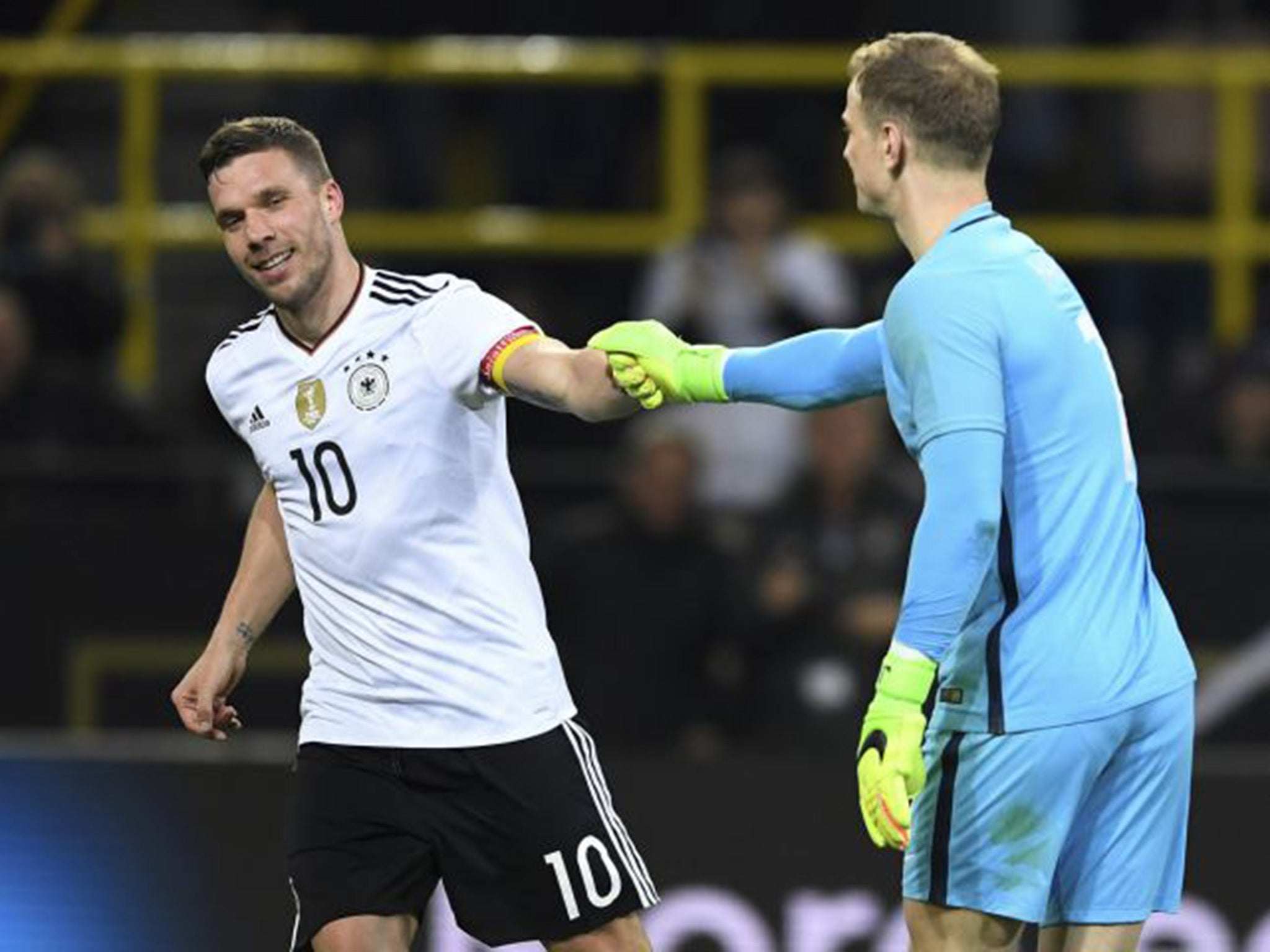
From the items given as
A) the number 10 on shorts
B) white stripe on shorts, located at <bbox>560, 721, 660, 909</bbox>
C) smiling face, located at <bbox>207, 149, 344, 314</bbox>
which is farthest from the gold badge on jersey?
the number 10 on shorts

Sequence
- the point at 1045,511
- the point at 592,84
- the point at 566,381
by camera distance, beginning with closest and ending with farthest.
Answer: the point at 1045,511 < the point at 566,381 < the point at 592,84

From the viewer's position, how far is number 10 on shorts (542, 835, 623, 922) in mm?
5520

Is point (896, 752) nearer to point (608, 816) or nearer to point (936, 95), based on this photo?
point (608, 816)

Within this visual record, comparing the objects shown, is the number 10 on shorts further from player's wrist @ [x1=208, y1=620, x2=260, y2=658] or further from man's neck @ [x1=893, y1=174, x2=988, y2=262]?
man's neck @ [x1=893, y1=174, x2=988, y2=262]

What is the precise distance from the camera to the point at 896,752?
15.9ft

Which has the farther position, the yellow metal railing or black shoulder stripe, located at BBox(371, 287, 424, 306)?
the yellow metal railing

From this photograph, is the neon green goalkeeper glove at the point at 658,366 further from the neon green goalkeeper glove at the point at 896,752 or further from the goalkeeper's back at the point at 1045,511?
the neon green goalkeeper glove at the point at 896,752

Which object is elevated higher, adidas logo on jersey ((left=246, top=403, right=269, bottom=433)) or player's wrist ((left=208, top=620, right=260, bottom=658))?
adidas logo on jersey ((left=246, top=403, right=269, bottom=433))

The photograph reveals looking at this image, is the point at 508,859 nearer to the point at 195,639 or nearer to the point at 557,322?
the point at 195,639

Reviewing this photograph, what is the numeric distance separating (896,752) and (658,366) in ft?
2.86

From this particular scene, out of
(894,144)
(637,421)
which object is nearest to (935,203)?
(894,144)

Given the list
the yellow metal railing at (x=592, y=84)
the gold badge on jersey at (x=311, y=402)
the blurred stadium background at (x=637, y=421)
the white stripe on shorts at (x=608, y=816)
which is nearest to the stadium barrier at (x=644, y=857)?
the blurred stadium background at (x=637, y=421)

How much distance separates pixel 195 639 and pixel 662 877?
2.89m

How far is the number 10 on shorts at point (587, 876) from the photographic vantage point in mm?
5520
